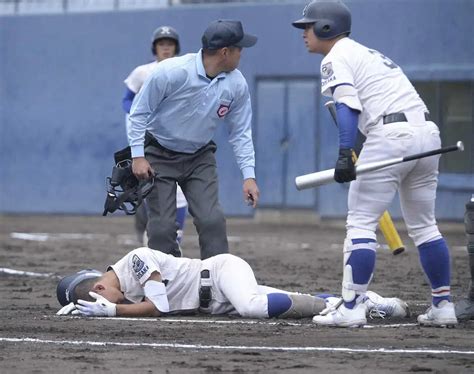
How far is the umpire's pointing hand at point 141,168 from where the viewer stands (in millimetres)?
9984

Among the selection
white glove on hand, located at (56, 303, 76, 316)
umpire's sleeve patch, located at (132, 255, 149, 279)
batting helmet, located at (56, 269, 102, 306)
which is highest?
umpire's sleeve patch, located at (132, 255, 149, 279)

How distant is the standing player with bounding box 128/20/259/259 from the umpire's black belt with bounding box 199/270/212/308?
85 cm

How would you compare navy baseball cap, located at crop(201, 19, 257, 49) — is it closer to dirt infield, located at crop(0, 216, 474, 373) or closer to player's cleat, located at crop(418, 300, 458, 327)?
dirt infield, located at crop(0, 216, 474, 373)

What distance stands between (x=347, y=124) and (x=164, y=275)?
1782mm

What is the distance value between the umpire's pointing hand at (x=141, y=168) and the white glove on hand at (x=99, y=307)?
3.92 ft

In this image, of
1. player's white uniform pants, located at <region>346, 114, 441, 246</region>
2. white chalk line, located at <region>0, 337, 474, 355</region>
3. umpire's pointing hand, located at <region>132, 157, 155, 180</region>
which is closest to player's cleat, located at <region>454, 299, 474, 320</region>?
player's white uniform pants, located at <region>346, 114, 441, 246</region>

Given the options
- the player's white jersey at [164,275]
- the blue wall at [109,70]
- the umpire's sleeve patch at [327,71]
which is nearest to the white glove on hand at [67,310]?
the player's white jersey at [164,275]

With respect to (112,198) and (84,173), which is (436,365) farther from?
(84,173)

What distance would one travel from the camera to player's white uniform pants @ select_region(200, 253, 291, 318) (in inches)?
360

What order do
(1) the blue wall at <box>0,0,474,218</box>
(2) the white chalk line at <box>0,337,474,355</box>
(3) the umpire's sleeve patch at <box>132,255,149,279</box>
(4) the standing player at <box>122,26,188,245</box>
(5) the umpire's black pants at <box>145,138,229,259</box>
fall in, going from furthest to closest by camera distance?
(1) the blue wall at <box>0,0,474,218</box>, (4) the standing player at <box>122,26,188,245</box>, (5) the umpire's black pants at <box>145,138,229,259</box>, (3) the umpire's sleeve patch at <box>132,255,149,279</box>, (2) the white chalk line at <box>0,337,474,355</box>

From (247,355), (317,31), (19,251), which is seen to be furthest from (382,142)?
(19,251)

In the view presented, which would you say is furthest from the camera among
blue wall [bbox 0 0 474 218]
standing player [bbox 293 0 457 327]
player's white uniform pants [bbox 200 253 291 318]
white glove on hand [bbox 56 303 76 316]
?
blue wall [bbox 0 0 474 218]

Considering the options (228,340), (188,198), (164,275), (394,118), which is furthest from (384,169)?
(188,198)

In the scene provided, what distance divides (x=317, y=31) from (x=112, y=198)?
7.51 feet
